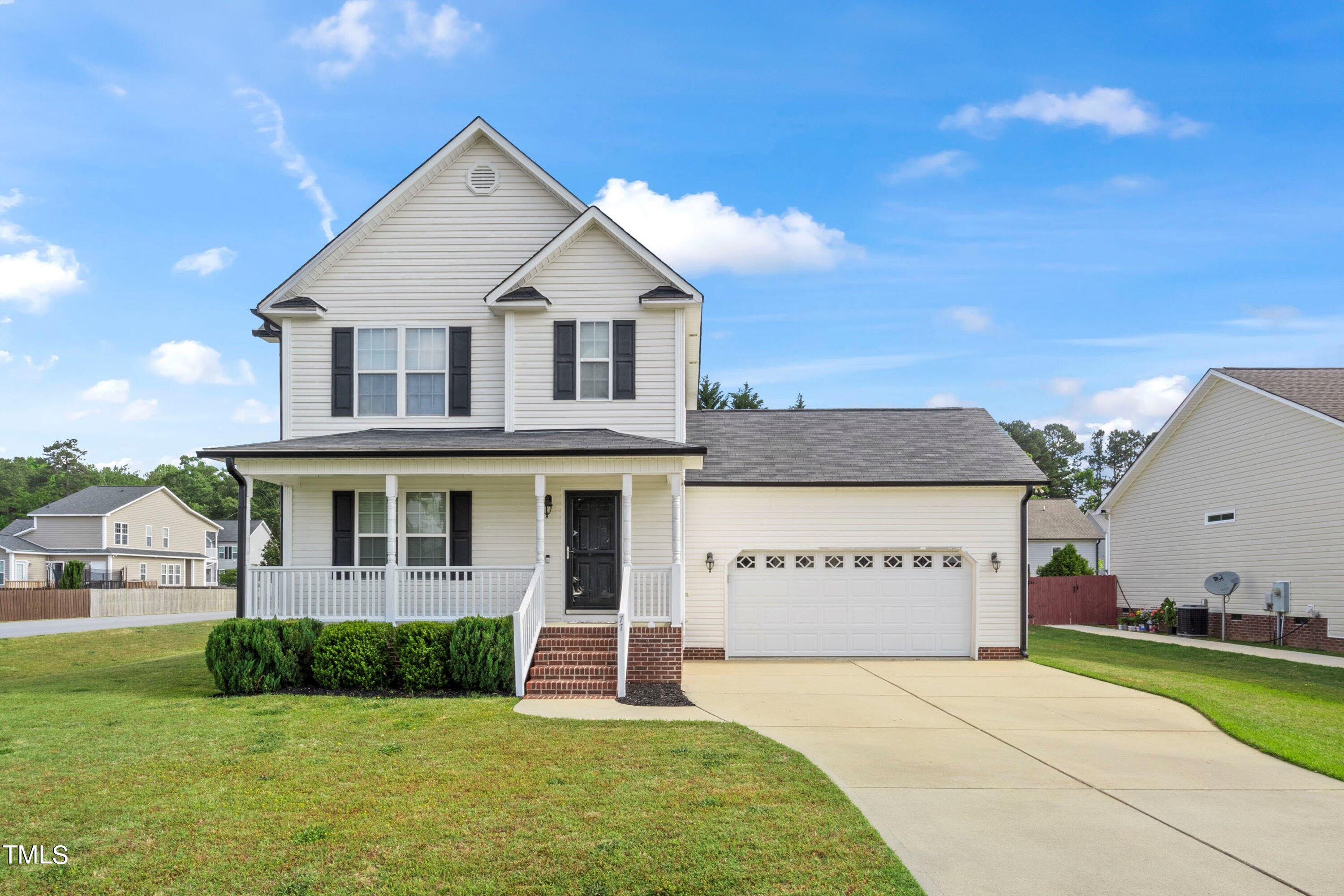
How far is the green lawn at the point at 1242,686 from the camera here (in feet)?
29.4

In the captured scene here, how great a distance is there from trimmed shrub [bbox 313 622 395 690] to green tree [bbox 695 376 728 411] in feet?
96.8

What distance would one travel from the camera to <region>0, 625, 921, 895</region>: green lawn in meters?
4.92

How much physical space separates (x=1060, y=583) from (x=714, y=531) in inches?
690

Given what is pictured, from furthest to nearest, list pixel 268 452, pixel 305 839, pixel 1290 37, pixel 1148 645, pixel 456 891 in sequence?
1. pixel 1148 645
2. pixel 1290 37
3. pixel 268 452
4. pixel 305 839
5. pixel 456 891

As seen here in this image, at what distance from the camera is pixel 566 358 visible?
14.8 m

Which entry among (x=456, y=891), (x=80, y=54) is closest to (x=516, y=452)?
(x=456, y=891)

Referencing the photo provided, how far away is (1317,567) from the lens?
64.3ft

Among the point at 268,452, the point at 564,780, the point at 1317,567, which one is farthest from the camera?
the point at 1317,567

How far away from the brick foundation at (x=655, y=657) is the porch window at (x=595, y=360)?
424 centimetres

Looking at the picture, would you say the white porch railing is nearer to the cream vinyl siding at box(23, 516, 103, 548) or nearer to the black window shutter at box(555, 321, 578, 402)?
the black window shutter at box(555, 321, 578, 402)

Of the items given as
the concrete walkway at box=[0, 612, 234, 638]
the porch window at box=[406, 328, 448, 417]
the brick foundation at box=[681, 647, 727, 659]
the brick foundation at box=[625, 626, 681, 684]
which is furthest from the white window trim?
the concrete walkway at box=[0, 612, 234, 638]

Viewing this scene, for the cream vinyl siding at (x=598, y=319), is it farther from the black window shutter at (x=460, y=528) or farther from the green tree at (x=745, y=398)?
the green tree at (x=745, y=398)

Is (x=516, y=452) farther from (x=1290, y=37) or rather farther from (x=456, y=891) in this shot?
(x=1290, y=37)

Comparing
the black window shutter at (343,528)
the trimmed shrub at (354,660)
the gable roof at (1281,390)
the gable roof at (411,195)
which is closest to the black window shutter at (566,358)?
the gable roof at (411,195)
